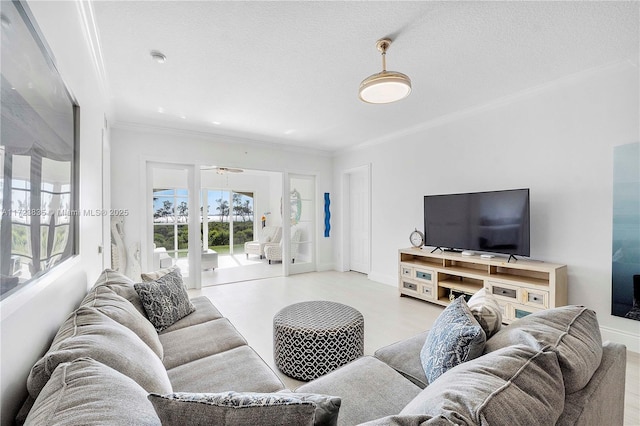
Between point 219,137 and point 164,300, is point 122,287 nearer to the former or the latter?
point 164,300

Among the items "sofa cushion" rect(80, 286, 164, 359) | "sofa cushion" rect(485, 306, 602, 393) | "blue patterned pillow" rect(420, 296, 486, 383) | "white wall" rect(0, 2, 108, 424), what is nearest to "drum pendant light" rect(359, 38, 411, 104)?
"blue patterned pillow" rect(420, 296, 486, 383)

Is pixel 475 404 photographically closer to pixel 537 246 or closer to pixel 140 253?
pixel 537 246

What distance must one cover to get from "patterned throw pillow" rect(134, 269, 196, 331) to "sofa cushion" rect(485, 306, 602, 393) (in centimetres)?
205

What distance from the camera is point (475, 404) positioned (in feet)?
2.26

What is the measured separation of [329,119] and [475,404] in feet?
12.8

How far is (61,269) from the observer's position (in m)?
1.43

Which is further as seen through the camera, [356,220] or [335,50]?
[356,220]

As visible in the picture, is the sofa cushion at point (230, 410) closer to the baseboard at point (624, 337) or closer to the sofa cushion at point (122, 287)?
the sofa cushion at point (122, 287)

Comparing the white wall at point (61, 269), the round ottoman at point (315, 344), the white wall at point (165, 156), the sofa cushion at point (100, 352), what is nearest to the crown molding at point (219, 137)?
the white wall at point (165, 156)

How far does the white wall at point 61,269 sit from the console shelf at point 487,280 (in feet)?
12.0

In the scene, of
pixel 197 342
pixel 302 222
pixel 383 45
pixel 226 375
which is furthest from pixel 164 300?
pixel 302 222

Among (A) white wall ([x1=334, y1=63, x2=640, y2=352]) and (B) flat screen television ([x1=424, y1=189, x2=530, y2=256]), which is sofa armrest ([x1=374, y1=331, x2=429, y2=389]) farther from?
(A) white wall ([x1=334, y1=63, x2=640, y2=352])

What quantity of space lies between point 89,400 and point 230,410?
355 mm

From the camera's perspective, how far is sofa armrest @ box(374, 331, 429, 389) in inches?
54.9
